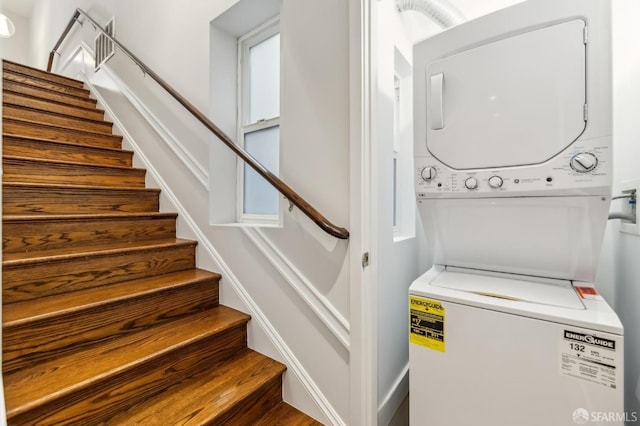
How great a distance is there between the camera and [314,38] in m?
1.30

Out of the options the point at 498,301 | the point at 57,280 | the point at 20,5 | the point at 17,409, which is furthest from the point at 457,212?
the point at 20,5

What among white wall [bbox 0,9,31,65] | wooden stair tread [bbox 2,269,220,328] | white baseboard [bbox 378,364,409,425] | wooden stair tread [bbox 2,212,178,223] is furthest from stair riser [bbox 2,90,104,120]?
white wall [bbox 0,9,31,65]

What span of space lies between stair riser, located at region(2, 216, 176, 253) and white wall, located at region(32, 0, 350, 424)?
171 mm

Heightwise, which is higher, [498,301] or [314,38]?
[314,38]

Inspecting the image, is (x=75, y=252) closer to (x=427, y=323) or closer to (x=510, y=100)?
(x=427, y=323)

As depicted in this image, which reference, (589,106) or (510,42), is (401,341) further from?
(510,42)

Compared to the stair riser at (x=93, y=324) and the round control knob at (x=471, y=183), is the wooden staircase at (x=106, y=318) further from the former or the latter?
the round control knob at (x=471, y=183)

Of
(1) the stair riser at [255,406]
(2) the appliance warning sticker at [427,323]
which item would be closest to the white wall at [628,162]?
(2) the appliance warning sticker at [427,323]

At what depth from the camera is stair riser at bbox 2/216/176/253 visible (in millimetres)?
1397

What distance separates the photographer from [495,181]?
3.19ft

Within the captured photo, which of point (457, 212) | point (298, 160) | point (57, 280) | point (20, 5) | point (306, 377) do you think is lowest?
point (306, 377)

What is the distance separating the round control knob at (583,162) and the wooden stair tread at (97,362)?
153cm

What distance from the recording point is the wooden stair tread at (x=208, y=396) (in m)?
1.06

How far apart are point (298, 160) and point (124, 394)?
3.91 feet
